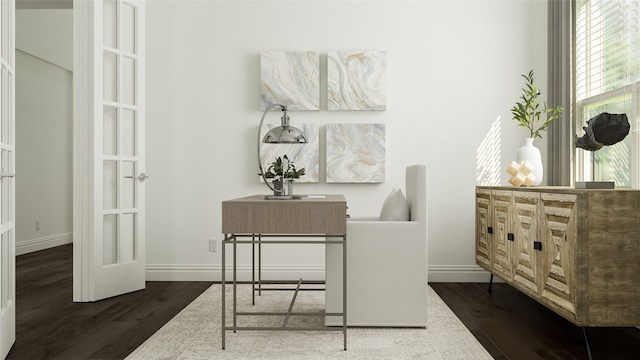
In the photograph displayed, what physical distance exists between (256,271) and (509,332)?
225 cm

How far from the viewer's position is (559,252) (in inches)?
105

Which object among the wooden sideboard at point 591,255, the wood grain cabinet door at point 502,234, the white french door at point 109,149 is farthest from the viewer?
the white french door at point 109,149

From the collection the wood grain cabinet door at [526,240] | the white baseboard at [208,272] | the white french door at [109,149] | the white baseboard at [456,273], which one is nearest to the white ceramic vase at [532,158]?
the wood grain cabinet door at [526,240]

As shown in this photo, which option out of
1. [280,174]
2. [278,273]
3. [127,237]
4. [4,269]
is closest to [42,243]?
[127,237]

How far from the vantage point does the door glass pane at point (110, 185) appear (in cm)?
391

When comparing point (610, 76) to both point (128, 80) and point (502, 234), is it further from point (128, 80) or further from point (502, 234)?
point (128, 80)

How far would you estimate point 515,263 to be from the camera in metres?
3.34

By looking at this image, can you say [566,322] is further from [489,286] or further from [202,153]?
[202,153]

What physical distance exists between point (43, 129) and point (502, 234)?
5965 millimetres

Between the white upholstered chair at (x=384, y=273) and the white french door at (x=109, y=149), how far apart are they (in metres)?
1.86

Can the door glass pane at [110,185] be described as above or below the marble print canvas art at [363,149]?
below

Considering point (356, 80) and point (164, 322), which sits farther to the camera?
point (356, 80)

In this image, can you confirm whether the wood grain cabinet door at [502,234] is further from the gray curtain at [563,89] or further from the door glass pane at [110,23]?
the door glass pane at [110,23]

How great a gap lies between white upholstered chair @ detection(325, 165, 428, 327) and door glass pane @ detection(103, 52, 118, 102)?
2.17 metres
